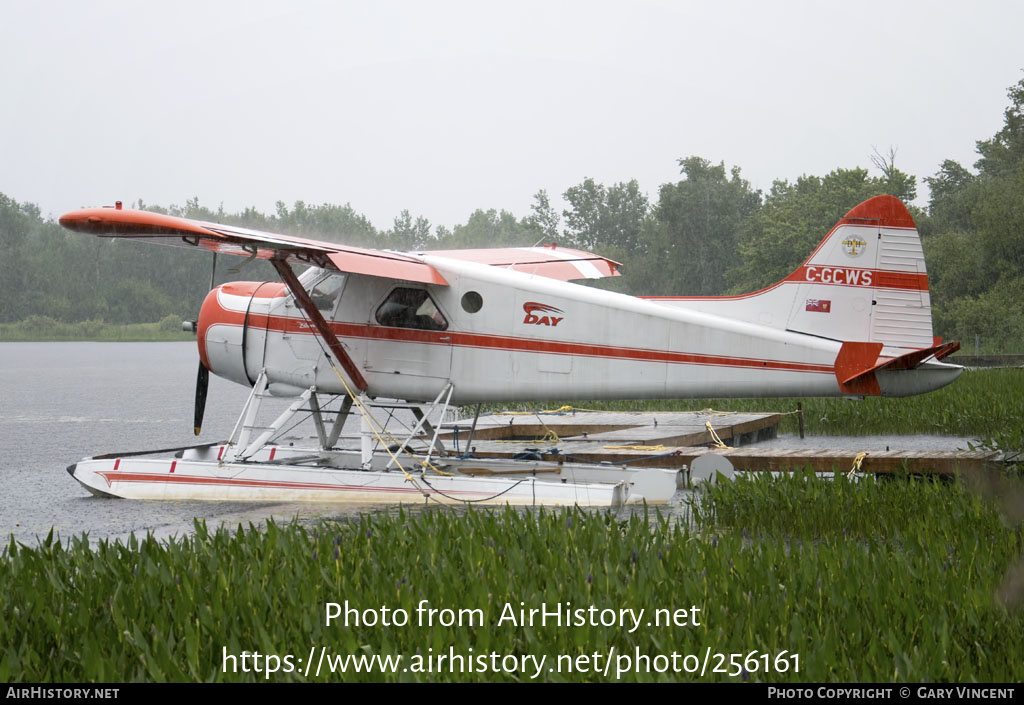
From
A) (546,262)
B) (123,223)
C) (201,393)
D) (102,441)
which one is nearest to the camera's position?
(123,223)

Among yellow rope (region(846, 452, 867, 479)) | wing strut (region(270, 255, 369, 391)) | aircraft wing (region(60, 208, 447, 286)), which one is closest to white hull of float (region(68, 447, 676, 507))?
wing strut (region(270, 255, 369, 391))

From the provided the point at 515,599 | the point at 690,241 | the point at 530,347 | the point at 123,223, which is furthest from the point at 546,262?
the point at 690,241

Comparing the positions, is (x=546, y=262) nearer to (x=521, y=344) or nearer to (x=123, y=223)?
(x=521, y=344)

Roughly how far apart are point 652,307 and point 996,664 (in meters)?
6.87

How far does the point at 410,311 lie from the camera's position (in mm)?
11547

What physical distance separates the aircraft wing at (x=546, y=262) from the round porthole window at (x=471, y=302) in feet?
7.07

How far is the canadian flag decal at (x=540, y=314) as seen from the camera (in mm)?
10977

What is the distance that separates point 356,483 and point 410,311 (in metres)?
2.00

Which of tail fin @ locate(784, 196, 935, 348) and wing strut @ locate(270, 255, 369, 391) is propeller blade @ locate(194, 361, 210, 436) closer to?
wing strut @ locate(270, 255, 369, 391)

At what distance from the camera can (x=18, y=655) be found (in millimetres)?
4531

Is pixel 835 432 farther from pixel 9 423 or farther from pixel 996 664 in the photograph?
pixel 9 423

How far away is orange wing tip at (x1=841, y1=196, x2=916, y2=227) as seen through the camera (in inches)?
433

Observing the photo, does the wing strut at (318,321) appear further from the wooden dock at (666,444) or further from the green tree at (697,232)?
the green tree at (697,232)
